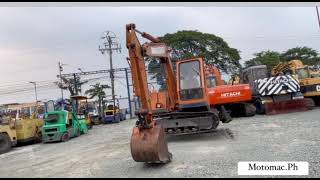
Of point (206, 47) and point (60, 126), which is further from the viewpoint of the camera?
point (206, 47)

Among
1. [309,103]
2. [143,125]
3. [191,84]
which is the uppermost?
[191,84]

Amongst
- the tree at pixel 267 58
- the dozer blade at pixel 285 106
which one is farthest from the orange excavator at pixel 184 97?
the tree at pixel 267 58

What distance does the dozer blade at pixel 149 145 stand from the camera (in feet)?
28.3

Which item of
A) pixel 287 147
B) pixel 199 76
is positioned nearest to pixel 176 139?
pixel 199 76

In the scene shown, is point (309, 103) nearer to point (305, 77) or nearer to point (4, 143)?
point (305, 77)

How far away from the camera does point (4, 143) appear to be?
1809 cm

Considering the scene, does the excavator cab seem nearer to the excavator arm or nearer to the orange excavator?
the orange excavator

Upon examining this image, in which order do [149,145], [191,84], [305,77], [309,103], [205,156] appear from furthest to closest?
[305,77] → [309,103] → [191,84] → [205,156] → [149,145]

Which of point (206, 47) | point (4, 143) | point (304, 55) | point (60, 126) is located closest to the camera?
point (4, 143)

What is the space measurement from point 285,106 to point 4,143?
1213 cm

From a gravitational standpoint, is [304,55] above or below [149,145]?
above

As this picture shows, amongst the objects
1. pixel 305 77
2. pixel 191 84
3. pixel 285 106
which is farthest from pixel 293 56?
pixel 191 84

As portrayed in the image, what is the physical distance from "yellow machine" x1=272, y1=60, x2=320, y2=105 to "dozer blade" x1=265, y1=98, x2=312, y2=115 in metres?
1.50

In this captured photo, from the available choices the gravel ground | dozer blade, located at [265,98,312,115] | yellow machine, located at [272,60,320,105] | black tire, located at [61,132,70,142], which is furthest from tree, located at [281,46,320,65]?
the gravel ground
